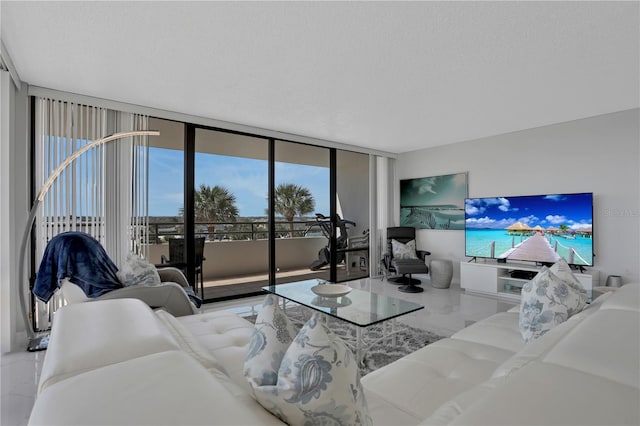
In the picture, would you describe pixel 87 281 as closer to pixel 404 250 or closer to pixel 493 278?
pixel 404 250

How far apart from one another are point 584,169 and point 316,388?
4688mm

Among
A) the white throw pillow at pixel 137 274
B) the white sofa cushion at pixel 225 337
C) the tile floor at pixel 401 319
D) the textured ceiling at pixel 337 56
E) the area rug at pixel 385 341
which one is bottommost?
the tile floor at pixel 401 319

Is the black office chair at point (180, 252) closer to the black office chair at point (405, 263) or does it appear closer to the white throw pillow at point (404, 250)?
the black office chair at point (405, 263)

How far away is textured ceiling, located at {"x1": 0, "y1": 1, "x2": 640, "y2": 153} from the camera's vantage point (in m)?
1.88

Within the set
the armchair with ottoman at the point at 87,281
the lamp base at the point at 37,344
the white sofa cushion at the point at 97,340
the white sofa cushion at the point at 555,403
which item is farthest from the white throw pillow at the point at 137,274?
the white sofa cushion at the point at 555,403

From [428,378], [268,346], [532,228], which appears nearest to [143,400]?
[268,346]

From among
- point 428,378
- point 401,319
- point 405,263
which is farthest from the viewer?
point 405,263

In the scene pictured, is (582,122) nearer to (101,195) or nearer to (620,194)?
(620,194)

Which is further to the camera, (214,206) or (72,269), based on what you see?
(214,206)

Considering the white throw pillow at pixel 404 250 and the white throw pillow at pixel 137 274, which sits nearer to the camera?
the white throw pillow at pixel 137 274

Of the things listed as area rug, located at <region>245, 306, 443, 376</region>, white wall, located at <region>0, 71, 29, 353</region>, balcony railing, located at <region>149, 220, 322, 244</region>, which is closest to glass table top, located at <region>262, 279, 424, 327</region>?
area rug, located at <region>245, 306, 443, 376</region>

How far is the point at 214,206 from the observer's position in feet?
18.9

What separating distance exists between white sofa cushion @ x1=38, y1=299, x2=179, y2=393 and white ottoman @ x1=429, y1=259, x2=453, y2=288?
4568 millimetres

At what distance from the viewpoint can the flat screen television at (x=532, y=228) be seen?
3.86 m
